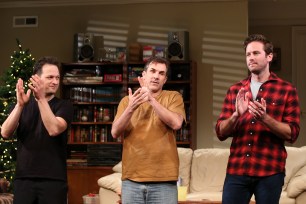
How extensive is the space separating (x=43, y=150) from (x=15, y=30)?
5752 mm

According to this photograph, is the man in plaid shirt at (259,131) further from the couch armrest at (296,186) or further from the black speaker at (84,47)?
the black speaker at (84,47)

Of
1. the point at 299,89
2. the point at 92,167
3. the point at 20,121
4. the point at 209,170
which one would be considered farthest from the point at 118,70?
the point at 20,121

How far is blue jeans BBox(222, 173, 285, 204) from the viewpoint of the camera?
7.44 feet

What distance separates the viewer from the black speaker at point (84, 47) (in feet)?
23.7

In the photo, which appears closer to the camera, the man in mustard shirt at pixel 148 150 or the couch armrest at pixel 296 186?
the man in mustard shirt at pixel 148 150

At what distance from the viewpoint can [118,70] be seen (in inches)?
287

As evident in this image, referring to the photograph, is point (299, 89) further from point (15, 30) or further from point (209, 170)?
point (15, 30)

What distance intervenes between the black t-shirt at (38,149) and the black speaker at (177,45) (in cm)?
A: 461

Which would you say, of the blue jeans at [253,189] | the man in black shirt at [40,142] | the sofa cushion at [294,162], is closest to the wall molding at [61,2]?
the sofa cushion at [294,162]

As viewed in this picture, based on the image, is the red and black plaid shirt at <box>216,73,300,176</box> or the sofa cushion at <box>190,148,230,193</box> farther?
the sofa cushion at <box>190,148,230,193</box>

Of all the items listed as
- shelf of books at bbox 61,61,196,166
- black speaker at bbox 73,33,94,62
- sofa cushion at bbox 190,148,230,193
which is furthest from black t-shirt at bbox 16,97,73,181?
black speaker at bbox 73,33,94,62

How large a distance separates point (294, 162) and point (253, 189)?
322 cm

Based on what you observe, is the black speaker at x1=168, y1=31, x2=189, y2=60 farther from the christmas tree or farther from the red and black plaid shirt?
the red and black plaid shirt

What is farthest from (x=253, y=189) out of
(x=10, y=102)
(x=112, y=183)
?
(x=10, y=102)
